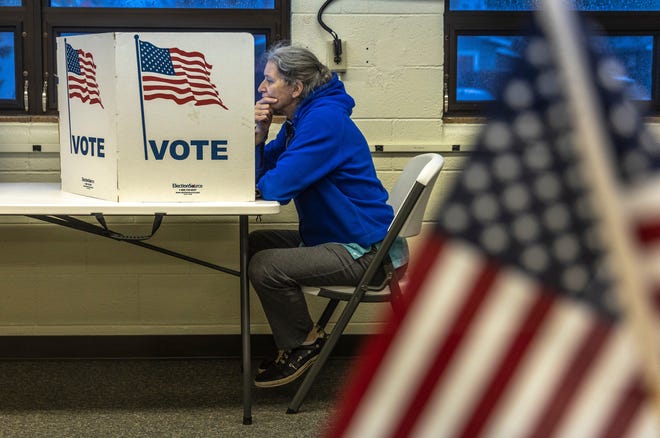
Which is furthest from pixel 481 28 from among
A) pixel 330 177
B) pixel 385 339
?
pixel 385 339

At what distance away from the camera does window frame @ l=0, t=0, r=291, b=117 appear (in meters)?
2.96

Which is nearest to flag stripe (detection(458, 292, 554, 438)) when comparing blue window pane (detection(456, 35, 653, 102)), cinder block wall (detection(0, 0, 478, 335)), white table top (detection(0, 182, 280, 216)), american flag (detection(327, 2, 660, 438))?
american flag (detection(327, 2, 660, 438))

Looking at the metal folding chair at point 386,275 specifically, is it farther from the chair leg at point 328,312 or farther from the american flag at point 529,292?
the american flag at point 529,292

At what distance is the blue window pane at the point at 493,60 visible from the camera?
3074mm

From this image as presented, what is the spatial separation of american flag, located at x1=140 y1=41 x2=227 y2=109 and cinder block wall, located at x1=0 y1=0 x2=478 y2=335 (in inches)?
32.6

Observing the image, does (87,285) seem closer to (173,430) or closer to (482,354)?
(173,430)

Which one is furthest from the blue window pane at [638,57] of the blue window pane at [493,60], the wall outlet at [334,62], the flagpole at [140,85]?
the flagpole at [140,85]

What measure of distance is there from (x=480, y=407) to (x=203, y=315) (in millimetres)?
2402

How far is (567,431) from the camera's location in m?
0.76

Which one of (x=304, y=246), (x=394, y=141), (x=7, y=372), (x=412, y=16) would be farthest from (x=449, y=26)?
(x=7, y=372)

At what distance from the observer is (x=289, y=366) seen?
259 cm

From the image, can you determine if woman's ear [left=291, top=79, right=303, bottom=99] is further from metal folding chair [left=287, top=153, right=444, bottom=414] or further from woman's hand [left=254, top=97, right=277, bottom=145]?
metal folding chair [left=287, top=153, right=444, bottom=414]

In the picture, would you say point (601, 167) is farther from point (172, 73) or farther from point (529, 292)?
point (172, 73)

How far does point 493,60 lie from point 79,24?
55.4 inches
